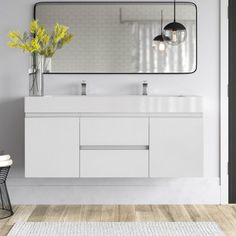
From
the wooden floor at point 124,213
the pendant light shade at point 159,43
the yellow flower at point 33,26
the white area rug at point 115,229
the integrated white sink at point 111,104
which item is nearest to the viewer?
the white area rug at point 115,229

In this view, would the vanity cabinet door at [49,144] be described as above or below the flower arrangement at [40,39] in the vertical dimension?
below

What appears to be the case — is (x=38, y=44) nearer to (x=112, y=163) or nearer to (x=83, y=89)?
(x=83, y=89)

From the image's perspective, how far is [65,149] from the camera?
444 cm

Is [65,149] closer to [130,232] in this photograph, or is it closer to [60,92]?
[60,92]

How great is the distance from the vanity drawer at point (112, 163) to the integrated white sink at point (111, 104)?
343 millimetres

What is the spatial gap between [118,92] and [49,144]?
32.2 inches

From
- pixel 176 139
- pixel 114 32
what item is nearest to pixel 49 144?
pixel 176 139

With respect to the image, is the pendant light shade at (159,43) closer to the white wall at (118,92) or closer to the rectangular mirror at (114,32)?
the rectangular mirror at (114,32)

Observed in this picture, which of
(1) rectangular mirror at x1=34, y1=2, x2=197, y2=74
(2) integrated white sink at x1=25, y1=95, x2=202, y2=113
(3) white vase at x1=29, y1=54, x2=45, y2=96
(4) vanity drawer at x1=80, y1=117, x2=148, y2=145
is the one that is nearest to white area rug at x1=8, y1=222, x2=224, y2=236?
(4) vanity drawer at x1=80, y1=117, x2=148, y2=145

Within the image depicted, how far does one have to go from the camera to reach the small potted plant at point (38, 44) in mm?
4508

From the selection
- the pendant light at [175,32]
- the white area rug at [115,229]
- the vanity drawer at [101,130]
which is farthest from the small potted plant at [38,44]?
the white area rug at [115,229]

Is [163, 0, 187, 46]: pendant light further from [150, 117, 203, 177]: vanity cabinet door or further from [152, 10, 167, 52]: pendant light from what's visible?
[150, 117, 203, 177]: vanity cabinet door

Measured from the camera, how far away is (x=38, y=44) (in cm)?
451

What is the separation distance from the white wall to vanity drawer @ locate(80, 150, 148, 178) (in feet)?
1.27
